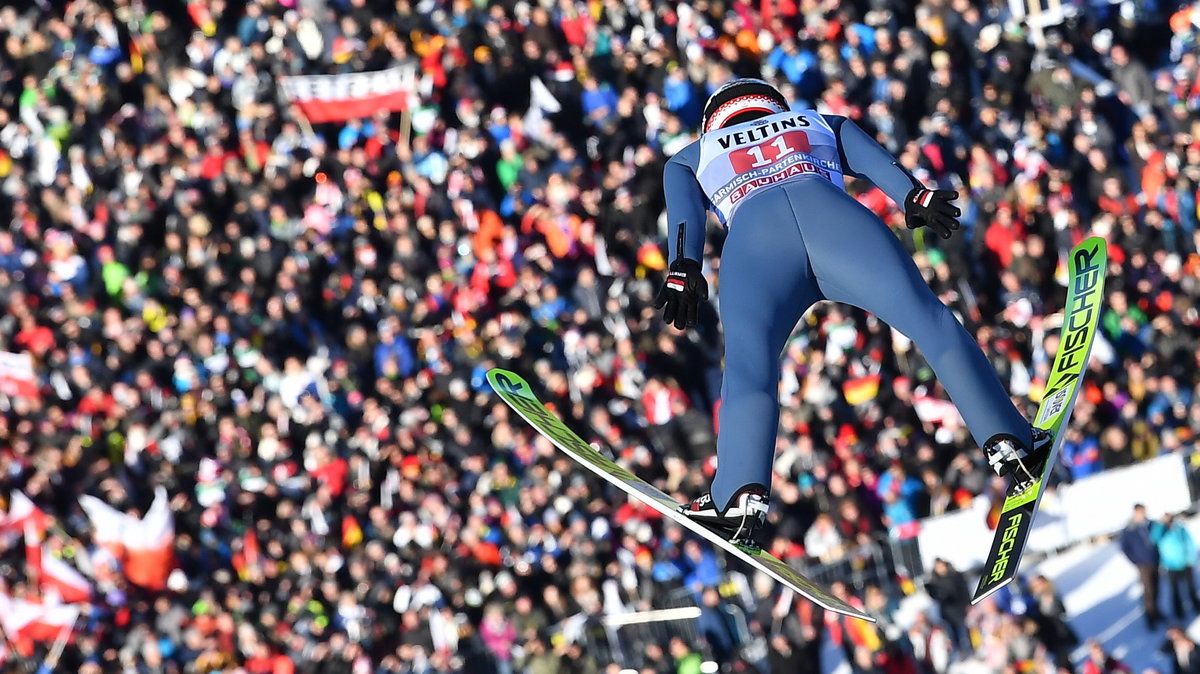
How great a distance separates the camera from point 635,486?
7211 mm

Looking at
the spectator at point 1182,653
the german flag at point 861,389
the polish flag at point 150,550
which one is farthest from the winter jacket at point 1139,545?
the polish flag at point 150,550

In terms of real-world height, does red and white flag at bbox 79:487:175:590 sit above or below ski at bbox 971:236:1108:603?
below

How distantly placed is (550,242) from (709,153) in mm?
7930

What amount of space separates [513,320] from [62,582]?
4050 mm

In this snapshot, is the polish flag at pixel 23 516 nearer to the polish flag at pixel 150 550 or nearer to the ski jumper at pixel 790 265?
the polish flag at pixel 150 550

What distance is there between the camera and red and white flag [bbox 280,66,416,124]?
1655cm

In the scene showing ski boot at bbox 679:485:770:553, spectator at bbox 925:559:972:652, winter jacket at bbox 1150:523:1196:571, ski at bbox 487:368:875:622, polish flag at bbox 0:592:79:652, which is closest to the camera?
ski boot at bbox 679:485:770:553

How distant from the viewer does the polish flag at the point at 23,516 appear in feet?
46.6

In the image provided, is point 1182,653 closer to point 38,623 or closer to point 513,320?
point 513,320

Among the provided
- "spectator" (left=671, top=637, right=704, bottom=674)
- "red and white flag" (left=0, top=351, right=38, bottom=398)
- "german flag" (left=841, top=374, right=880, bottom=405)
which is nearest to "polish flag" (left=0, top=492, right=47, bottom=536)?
"red and white flag" (left=0, top=351, right=38, bottom=398)

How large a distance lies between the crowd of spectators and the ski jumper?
221 inches

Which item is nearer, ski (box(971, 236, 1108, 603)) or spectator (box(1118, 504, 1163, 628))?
ski (box(971, 236, 1108, 603))

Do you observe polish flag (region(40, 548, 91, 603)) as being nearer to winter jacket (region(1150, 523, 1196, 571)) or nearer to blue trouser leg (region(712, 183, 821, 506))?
winter jacket (region(1150, 523, 1196, 571))

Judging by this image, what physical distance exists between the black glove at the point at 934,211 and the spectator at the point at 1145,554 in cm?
678
